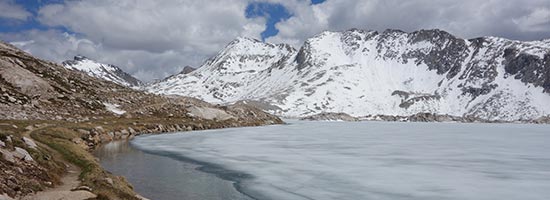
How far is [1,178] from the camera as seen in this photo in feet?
56.0

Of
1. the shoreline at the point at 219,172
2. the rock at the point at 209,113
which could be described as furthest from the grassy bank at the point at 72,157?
the rock at the point at 209,113

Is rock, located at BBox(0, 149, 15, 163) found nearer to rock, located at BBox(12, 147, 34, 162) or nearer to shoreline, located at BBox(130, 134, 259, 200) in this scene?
rock, located at BBox(12, 147, 34, 162)

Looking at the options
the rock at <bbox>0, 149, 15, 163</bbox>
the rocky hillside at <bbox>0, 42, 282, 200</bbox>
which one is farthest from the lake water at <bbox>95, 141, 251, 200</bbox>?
the rock at <bbox>0, 149, 15, 163</bbox>

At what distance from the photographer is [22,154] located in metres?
22.3

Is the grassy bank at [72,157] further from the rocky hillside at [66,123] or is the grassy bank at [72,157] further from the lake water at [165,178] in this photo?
the lake water at [165,178]

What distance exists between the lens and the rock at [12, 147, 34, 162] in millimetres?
21906

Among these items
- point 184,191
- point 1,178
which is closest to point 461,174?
point 184,191

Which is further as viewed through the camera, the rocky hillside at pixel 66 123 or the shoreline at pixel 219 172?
the shoreline at pixel 219 172

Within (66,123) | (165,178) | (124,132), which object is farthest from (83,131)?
(165,178)

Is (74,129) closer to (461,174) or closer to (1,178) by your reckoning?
(1,178)

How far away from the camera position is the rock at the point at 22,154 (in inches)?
862

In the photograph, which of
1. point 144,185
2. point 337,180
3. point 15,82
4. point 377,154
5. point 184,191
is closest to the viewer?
point 184,191

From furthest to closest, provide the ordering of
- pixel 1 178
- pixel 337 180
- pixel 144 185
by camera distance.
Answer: pixel 337 180 → pixel 144 185 → pixel 1 178

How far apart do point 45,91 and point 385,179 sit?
6535 centimetres
